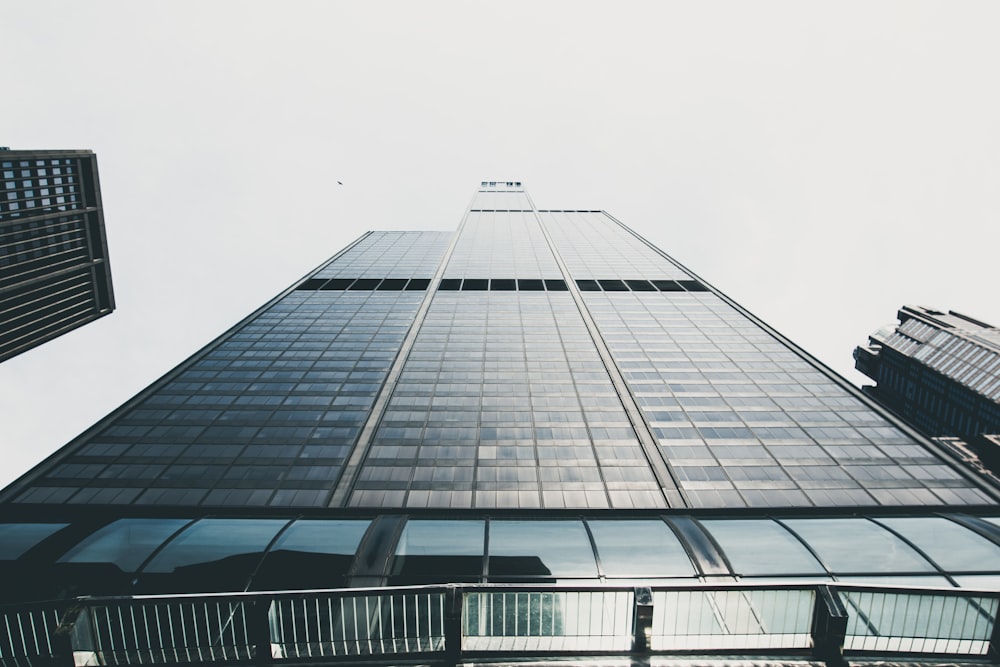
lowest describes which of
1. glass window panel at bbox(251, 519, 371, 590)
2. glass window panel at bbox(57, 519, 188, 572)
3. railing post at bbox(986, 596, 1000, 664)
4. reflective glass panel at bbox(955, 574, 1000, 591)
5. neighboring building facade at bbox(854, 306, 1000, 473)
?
neighboring building facade at bbox(854, 306, 1000, 473)

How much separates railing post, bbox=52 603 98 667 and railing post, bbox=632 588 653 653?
15.8 metres

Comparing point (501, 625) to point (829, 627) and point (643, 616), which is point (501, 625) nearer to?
point (643, 616)

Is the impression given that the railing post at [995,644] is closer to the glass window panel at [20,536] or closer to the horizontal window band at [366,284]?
the glass window panel at [20,536]

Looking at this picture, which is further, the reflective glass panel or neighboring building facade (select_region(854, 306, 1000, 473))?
neighboring building facade (select_region(854, 306, 1000, 473))

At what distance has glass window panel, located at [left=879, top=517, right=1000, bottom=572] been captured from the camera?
23641mm

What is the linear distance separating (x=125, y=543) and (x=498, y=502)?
2507cm

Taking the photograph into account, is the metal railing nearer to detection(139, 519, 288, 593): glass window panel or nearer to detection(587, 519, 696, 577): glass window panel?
detection(587, 519, 696, 577): glass window panel

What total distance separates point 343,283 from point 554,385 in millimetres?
60852

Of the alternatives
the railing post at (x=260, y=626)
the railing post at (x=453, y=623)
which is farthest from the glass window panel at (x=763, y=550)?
the railing post at (x=260, y=626)

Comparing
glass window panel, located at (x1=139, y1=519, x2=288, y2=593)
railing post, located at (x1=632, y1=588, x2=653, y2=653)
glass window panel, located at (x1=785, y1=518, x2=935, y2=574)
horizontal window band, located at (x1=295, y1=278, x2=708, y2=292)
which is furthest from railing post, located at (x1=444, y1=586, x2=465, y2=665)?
horizontal window band, located at (x1=295, y1=278, x2=708, y2=292)

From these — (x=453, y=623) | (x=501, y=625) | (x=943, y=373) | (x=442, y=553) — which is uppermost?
(x=453, y=623)

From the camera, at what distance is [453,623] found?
13.8m

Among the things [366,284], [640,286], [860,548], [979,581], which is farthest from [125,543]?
[640,286]

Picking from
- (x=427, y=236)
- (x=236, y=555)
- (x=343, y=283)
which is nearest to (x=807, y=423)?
(x=236, y=555)
